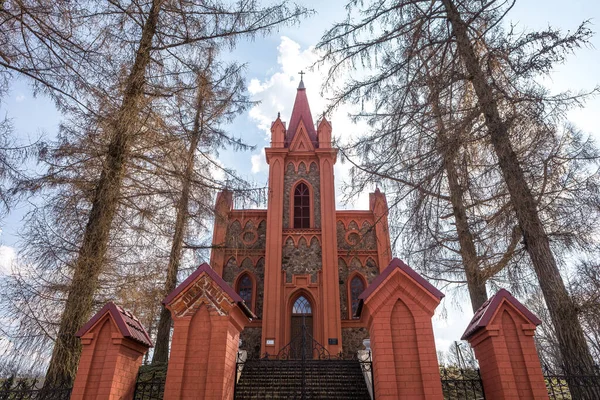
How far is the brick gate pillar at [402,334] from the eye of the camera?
5.03 metres

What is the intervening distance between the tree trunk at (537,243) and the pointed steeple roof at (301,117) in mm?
15128

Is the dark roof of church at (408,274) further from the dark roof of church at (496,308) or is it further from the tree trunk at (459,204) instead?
the tree trunk at (459,204)

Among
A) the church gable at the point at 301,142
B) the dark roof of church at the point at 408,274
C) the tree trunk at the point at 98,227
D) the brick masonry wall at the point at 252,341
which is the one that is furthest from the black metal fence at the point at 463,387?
the church gable at the point at 301,142

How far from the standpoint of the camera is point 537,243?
5988 mm

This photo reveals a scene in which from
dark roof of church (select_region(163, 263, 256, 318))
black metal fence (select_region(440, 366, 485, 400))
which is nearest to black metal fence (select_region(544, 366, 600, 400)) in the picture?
black metal fence (select_region(440, 366, 485, 400))

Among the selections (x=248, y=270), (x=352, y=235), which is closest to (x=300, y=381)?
(x=248, y=270)

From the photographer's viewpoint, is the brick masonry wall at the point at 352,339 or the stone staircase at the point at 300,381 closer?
the stone staircase at the point at 300,381

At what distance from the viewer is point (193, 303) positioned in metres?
5.71

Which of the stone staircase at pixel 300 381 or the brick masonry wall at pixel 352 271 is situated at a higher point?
the brick masonry wall at pixel 352 271

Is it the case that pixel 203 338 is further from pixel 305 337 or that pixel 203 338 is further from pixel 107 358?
pixel 305 337

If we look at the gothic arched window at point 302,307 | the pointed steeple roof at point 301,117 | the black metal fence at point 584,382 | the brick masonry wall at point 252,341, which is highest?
the pointed steeple roof at point 301,117

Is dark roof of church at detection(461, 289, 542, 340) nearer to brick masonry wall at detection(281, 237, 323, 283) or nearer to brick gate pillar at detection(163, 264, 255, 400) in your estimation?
brick gate pillar at detection(163, 264, 255, 400)

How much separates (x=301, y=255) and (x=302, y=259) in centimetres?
20

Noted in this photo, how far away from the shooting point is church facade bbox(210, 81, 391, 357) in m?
16.7
